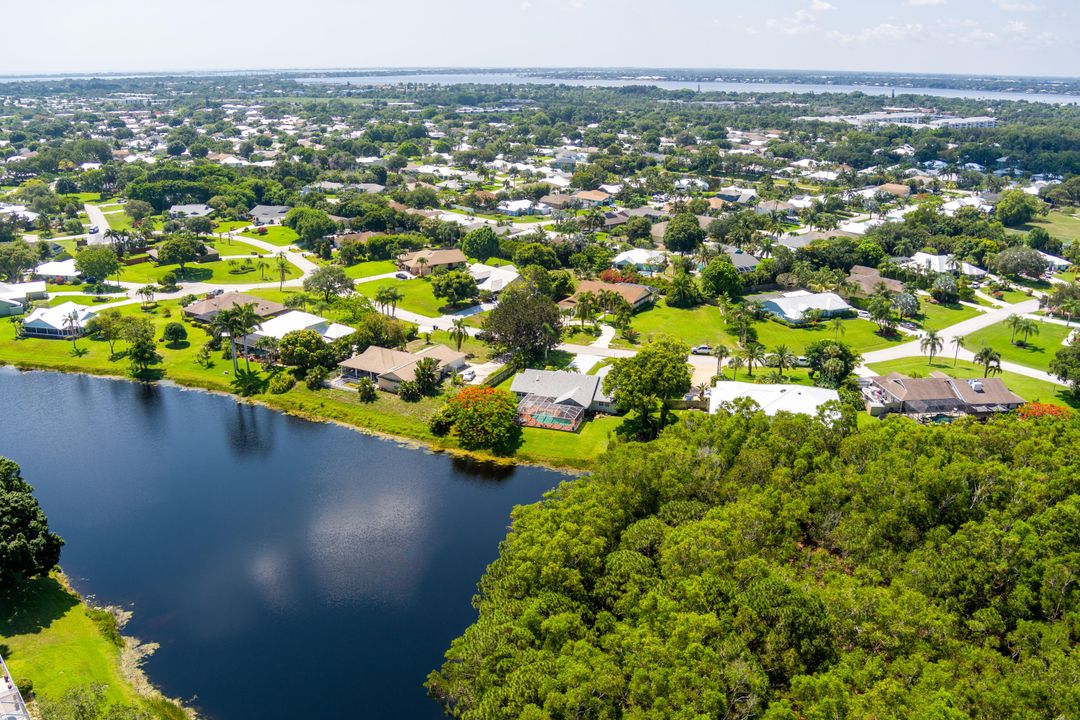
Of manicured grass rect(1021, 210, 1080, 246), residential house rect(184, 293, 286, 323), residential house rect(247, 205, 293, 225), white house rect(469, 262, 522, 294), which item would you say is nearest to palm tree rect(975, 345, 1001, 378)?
white house rect(469, 262, 522, 294)

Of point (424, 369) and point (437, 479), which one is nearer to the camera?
point (437, 479)

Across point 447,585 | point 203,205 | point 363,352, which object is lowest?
point 447,585

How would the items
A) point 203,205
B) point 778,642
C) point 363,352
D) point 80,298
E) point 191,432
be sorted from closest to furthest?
point 778,642
point 191,432
point 363,352
point 80,298
point 203,205

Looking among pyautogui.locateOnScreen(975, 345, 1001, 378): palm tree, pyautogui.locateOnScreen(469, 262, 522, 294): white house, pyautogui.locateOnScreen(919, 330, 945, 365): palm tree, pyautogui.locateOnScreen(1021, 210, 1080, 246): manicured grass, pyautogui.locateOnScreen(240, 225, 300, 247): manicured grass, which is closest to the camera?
pyautogui.locateOnScreen(975, 345, 1001, 378): palm tree

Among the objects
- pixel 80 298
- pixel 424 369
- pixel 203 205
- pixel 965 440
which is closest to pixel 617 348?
pixel 424 369

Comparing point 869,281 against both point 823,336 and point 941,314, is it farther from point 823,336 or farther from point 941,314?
point 823,336

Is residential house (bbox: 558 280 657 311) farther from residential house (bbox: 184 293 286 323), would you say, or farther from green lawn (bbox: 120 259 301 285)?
green lawn (bbox: 120 259 301 285)

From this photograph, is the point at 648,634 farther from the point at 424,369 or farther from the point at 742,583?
the point at 424,369
